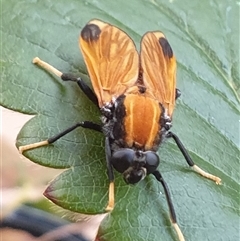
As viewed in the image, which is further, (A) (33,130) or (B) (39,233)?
(B) (39,233)

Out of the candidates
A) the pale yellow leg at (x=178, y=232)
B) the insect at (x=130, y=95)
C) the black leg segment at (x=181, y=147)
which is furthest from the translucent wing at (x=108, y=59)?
the pale yellow leg at (x=178, y=232)

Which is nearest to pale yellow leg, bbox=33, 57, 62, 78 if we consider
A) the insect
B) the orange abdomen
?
the insect

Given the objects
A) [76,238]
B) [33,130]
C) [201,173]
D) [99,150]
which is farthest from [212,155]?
[76,238]

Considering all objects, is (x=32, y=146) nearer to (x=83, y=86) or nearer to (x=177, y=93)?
(x=83, y=86)

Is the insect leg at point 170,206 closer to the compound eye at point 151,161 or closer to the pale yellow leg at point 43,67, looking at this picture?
the compound eye at point 151,161

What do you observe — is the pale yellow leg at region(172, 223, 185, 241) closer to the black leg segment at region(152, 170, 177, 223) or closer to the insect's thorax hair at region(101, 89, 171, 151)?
the black leg segment at region(152, 170, 177, 223)

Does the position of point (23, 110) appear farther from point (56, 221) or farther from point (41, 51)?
point (56, 221)
